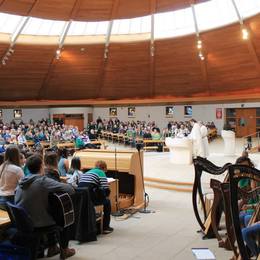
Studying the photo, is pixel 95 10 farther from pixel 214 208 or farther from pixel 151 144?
pixel 214 208

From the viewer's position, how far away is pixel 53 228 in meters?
4.04

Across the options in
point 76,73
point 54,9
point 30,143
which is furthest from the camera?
point 76,73

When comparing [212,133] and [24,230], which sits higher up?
[212,133]

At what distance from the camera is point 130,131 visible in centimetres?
1794

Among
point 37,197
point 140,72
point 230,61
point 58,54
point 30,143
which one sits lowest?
point 37,197

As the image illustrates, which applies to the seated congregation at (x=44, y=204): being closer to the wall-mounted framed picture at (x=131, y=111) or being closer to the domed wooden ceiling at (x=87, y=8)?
A: the domed wooden ceiling at (x=87, y=8)

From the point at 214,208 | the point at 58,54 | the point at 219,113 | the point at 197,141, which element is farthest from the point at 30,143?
the point at 219,113

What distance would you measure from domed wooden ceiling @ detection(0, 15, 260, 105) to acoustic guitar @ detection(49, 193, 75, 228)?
12769 mm

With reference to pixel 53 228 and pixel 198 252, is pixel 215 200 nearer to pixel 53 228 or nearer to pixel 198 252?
pixel 198 252

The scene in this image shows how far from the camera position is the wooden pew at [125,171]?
6668 mm

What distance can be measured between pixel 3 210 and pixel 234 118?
19.8m

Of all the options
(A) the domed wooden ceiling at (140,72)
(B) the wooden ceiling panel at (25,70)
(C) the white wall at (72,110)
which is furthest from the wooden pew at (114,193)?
(C) the white wall at (72,110)

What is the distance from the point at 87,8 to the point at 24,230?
11.3 metres

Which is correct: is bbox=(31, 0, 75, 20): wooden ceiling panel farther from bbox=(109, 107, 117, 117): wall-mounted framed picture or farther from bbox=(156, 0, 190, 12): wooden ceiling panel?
bbox=(109, 107, 117, 117): wall-mounted framed picture
